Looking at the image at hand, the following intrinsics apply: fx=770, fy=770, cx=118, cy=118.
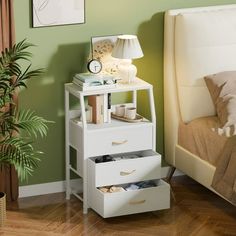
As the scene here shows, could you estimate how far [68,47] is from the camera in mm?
4996

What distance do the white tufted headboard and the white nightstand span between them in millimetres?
318

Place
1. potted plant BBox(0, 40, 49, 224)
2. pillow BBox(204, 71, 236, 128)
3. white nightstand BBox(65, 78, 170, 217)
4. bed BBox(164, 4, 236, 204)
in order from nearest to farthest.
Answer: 1. potted plant BBox(0, 40, 49, 224)
2. white nightstand BBox(65, 78, 170, 217)
3. pillow BBox(204, 71, 236, 128)
4. bed BBox(164, 4, 236, 204)

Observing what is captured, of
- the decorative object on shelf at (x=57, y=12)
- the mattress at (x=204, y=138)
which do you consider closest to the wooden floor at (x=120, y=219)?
the mattress at (x=204, y=138)

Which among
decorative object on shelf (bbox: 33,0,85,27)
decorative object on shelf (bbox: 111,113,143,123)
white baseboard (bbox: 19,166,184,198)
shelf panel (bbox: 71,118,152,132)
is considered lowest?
white baseboard (bbox: 19,166,184,198)

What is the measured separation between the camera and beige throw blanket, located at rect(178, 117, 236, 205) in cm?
458

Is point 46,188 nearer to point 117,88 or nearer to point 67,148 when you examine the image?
point 67,148

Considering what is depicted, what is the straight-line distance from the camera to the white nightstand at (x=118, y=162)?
4715 millimetres

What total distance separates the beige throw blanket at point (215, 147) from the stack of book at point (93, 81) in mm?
645

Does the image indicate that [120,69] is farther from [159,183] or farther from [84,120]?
[159,183]

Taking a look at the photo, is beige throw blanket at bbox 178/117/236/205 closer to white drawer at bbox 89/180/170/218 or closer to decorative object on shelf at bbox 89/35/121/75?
white drawer at bbox 89/180/170/218

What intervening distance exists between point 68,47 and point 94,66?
0.23 metres

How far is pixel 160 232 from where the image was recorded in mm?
4629

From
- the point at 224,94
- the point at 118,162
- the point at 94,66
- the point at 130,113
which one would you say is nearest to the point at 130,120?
the point at 130,113

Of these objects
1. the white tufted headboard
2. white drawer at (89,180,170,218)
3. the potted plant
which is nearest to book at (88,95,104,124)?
the potted plant
